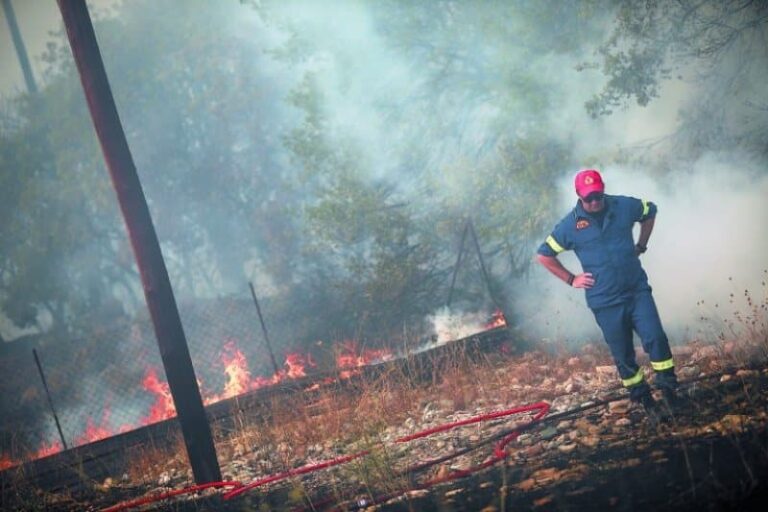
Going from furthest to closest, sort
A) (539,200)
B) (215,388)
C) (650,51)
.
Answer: (215,388), (539,200), (650,51)

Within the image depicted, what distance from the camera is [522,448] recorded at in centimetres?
529

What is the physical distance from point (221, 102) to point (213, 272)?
7.30 meters

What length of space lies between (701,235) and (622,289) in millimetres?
4360

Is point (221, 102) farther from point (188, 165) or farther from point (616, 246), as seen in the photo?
point (616, 246)

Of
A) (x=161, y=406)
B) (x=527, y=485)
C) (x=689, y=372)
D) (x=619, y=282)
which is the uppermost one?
(x=619, y=282)

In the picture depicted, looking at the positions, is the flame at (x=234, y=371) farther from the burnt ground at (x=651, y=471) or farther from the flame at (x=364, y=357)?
the burnt ground at (x=651, y=471)

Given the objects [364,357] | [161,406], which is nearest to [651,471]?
[364,357]

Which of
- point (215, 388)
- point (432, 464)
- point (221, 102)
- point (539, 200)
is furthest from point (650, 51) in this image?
point (221, 102)

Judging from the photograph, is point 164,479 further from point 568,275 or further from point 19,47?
point 19,47

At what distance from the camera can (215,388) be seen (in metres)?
17.6

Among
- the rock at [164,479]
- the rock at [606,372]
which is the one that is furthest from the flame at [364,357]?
the rock at [606,372]

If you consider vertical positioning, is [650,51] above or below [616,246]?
above

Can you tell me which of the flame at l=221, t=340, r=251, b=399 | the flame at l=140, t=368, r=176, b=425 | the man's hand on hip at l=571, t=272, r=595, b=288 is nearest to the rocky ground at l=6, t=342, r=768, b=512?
the man's hand on hip at l=571, t=272, r=595, b=288

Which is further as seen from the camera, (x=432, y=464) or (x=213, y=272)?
(x=213, y=272)
